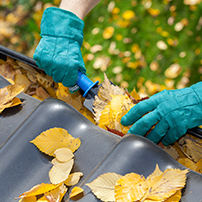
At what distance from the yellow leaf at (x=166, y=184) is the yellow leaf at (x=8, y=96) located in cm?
74

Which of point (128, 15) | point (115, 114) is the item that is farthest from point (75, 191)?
point (128, 15)

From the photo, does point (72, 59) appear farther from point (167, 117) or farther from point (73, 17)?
point (167, 117)

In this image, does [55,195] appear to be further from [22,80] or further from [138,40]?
[138,40]

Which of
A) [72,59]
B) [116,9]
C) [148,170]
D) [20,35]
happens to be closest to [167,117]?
[148,170]

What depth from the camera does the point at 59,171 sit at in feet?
2.81

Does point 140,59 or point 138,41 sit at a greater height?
point 138,41

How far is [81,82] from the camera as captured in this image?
118 cm

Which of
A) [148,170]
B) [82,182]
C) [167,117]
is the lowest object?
[82,182]

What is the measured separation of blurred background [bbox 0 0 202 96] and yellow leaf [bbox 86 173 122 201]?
1324 mm

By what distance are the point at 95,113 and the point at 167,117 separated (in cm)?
36

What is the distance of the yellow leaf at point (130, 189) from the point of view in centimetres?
73

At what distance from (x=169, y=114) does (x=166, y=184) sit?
32 cm

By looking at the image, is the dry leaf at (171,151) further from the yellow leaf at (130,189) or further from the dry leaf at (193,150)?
the yellow leaf at (130,189)

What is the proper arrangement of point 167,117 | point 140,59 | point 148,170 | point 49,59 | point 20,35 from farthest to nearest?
point 20,35
point 140,59
point 49,59
point 167,117
point 148,170
